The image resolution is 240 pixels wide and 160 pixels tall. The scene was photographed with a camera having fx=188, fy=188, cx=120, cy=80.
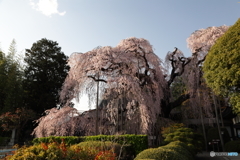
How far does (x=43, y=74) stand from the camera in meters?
21.9

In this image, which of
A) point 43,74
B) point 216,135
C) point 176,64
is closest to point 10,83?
point 43,74

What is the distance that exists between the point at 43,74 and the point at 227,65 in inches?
776

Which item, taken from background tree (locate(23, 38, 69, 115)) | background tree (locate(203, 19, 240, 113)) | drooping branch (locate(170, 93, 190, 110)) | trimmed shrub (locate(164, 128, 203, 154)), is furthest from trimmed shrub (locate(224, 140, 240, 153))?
background tree (locate(23, 38, 69, 115))

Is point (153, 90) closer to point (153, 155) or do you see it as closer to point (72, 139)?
point (72, 139)

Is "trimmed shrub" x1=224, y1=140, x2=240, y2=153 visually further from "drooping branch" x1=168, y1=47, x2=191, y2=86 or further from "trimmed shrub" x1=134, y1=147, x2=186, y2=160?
"trimmed shrub" x1=134, y1=147, x2=186, y2=160

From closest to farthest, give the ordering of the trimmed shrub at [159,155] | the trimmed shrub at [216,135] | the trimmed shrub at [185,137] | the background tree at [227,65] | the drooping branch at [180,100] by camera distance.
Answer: the trimmed shrub at [159,155] < the background tree at [227,65] < the trimmed shrub at [185,137] < the trimmed shrub at [216,135] < the drooping branch at [180,100]

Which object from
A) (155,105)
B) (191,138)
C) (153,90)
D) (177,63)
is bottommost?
(191,138)

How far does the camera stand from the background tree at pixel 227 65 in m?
6.70

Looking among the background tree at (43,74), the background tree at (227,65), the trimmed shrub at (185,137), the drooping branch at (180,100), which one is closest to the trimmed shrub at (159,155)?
the background tree at (227,65)

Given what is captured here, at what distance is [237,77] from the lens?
6.63m

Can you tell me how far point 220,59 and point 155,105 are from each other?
545cm

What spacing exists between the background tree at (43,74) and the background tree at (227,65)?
57.2 feet

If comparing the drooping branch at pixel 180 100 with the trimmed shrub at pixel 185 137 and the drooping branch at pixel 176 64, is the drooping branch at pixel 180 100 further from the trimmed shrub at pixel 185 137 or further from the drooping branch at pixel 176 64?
the trimmed shrub at pixel 185 137

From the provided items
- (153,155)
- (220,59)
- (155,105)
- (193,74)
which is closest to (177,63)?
(193,74)
